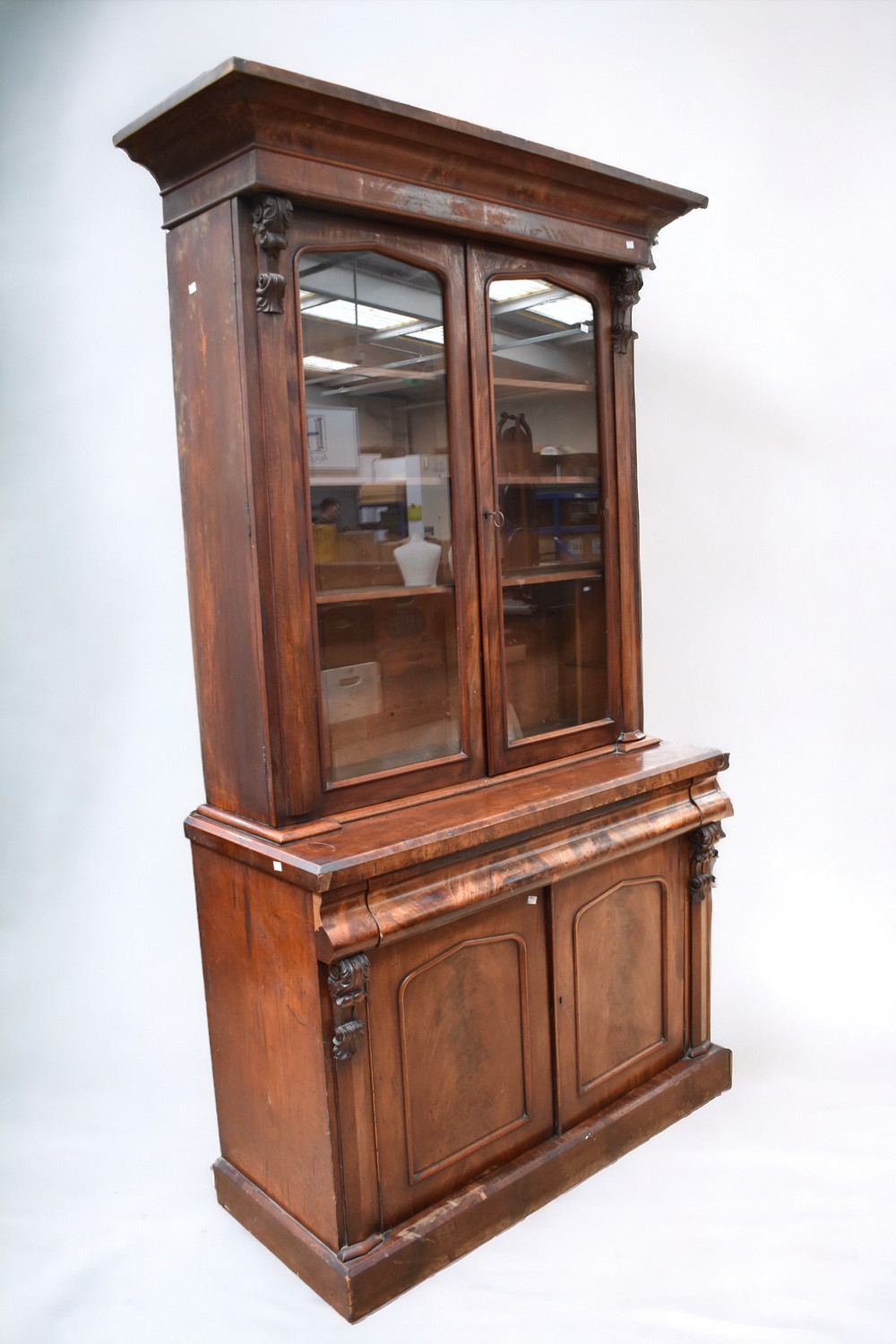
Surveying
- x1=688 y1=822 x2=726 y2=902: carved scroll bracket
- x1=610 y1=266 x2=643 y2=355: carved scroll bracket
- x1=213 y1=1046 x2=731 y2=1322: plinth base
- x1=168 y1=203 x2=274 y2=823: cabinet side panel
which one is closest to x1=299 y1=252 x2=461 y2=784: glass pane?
x1=168 y1=203 x2=274 y2=823: cabinet side panel

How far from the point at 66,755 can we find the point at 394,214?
170cm

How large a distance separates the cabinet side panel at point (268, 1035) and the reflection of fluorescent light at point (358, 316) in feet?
3.33

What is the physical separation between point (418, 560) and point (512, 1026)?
946mm

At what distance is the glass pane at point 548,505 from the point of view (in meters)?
2.40

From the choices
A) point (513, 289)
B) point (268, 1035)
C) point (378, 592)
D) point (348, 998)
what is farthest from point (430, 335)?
point (268, 1035)

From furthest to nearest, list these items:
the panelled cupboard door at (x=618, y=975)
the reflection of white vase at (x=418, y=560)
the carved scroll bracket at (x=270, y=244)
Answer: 1. the panelled cupboard door at (x=618, y=975)
2. the reflection of white vase at (x=418, y=560)
3. the carved scroll bracket at (x=270, y=244)

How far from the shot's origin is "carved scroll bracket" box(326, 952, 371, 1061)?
1930mm

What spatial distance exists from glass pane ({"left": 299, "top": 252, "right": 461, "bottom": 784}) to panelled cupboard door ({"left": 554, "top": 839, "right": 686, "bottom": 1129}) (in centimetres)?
46

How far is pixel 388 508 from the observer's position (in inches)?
87.4

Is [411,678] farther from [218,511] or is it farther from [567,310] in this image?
[567,310]

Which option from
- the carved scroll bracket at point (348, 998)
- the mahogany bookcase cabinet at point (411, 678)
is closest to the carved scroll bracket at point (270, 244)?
the mahogany bookcase cabinet at point (411, 678)

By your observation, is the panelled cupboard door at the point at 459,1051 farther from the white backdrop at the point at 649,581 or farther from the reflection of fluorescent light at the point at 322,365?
the reflection of fluorescent light at the point at 322,365

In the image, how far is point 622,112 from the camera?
3.13 m

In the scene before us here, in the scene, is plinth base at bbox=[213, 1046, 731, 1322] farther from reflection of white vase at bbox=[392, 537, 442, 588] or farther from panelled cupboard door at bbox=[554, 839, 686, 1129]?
reflection of white vase at bbox=[392, 537, 442, 588]
